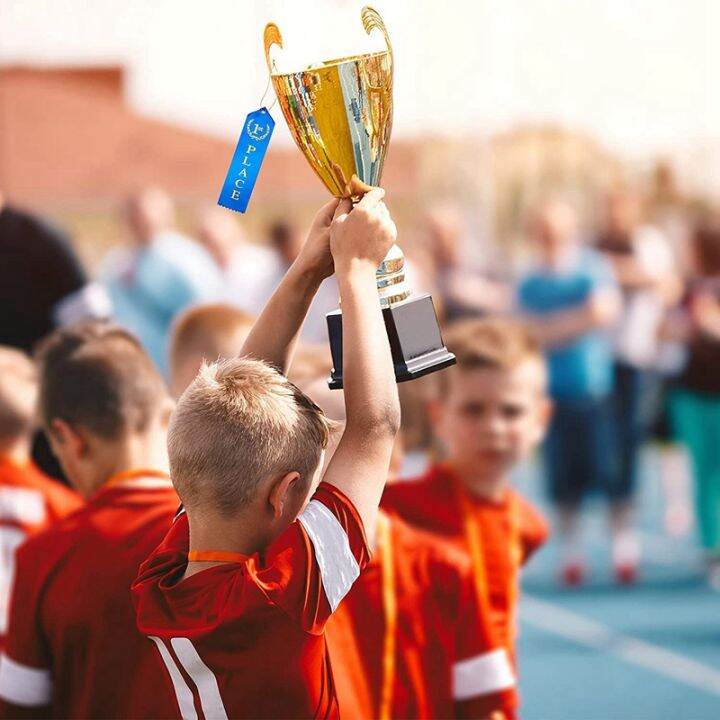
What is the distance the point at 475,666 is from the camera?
114 inches

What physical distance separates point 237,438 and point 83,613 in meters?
0.76

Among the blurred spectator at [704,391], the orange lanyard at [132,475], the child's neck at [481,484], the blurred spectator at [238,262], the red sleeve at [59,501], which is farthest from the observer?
the blurred spectator at [238,262]

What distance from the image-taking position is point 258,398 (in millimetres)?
2025

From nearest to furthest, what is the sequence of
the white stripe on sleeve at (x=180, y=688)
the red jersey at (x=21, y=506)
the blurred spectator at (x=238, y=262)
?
1. the white stripe on sleeve at (x=180, y=688)
2. the red jersey at (x=21, y=506)
3. the blurred spectator at (x=238, y=262)

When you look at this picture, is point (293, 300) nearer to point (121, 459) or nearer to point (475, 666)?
point (121, 459)

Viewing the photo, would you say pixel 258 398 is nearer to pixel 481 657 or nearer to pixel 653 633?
pixel 481 657

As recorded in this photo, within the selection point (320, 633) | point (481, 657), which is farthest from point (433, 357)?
point (481, 657)

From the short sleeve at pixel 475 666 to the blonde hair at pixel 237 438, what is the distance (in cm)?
97

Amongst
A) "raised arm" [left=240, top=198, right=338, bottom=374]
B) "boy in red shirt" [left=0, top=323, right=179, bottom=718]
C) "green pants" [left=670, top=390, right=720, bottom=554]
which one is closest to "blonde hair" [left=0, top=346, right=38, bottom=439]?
"boy in red shirt" [left=0, top=323, right=179, bottom=718]

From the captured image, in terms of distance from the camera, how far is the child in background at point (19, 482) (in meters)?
3.67

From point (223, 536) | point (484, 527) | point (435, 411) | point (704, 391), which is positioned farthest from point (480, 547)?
point (704, 391)

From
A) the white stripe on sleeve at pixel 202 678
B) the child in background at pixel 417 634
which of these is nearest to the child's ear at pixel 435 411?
the child in background at pixel 417 634

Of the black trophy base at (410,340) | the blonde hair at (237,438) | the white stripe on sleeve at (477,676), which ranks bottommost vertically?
the white stripe on sleeve at (477,676)

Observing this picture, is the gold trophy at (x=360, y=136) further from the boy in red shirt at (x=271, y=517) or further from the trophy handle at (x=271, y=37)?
the boy in red shirt at (x=271, y=517)
